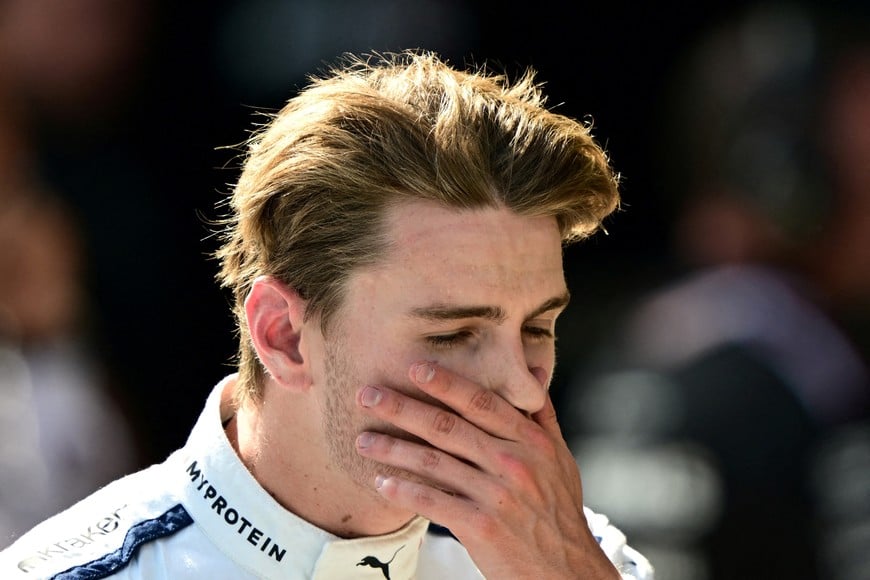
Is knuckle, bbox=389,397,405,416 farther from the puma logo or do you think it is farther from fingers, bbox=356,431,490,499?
the puma logo

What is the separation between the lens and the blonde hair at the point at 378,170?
2484 millimetres

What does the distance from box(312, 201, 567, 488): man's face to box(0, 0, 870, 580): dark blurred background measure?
49.2 inches

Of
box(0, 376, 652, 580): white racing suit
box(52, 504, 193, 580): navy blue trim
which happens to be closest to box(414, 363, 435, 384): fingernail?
box(0, 376, 652, 580): white racing suit

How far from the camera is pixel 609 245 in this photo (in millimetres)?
4645

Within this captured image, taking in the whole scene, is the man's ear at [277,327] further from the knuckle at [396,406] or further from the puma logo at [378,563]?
the puma logo at [378,563]

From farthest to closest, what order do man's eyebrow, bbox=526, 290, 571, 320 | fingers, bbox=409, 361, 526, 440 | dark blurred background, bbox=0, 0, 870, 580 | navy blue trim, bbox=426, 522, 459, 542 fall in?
dark blurred background, bbox=0, 0, 870, 580 → navy blue trim, bbox=426, 522, 459, 542 → man's eyebrow, bbox=526, 290, 571, 320 → fingers, bbox=409, 361, 526, 440

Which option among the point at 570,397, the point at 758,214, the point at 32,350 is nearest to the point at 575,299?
the point at 570,397

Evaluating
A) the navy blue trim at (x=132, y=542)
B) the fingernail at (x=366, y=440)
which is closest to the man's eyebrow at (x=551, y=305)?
the fingernail at (x=366, y=440)

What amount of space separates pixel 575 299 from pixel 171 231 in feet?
4.64

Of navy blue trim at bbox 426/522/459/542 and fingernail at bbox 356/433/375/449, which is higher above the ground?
fingernail at bbox 356/433/375/449

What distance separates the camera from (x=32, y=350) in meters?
3.85

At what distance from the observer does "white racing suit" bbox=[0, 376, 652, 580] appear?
2408mm

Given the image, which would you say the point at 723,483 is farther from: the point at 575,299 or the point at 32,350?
the point at 32,350

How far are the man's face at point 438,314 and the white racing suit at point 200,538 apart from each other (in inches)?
6.5
